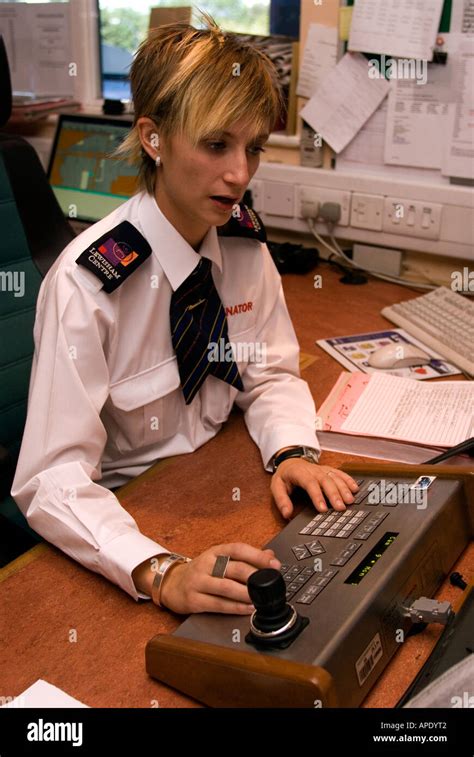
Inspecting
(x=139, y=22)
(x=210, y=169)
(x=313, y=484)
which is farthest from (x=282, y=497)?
(x=139, y=22)

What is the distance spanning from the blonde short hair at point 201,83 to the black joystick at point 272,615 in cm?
60

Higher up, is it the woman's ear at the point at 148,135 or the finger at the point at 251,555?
the woman's ear at the point at 148,135

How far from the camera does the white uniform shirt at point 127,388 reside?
0.94m

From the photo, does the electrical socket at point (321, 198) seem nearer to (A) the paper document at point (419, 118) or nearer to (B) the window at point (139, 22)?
(A) the paper document at point (419, 118)

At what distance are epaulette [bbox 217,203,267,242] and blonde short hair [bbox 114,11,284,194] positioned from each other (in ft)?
0.67

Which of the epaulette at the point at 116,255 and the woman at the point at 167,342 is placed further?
the epaulette at the point at 116,255

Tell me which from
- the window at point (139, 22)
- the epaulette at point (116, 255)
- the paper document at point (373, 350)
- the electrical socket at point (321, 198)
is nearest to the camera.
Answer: the epaulette at point (116, 255)

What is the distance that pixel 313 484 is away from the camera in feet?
3.22

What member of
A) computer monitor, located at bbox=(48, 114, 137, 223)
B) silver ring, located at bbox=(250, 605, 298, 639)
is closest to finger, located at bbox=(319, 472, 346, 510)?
silver ring, located at bbox=(250, 605, 298, 639)

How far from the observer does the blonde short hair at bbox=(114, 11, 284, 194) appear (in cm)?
102

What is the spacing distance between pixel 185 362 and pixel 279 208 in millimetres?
909

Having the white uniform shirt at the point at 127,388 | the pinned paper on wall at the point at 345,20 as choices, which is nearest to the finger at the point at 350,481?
the white uniform shirt at the point at 127,388
